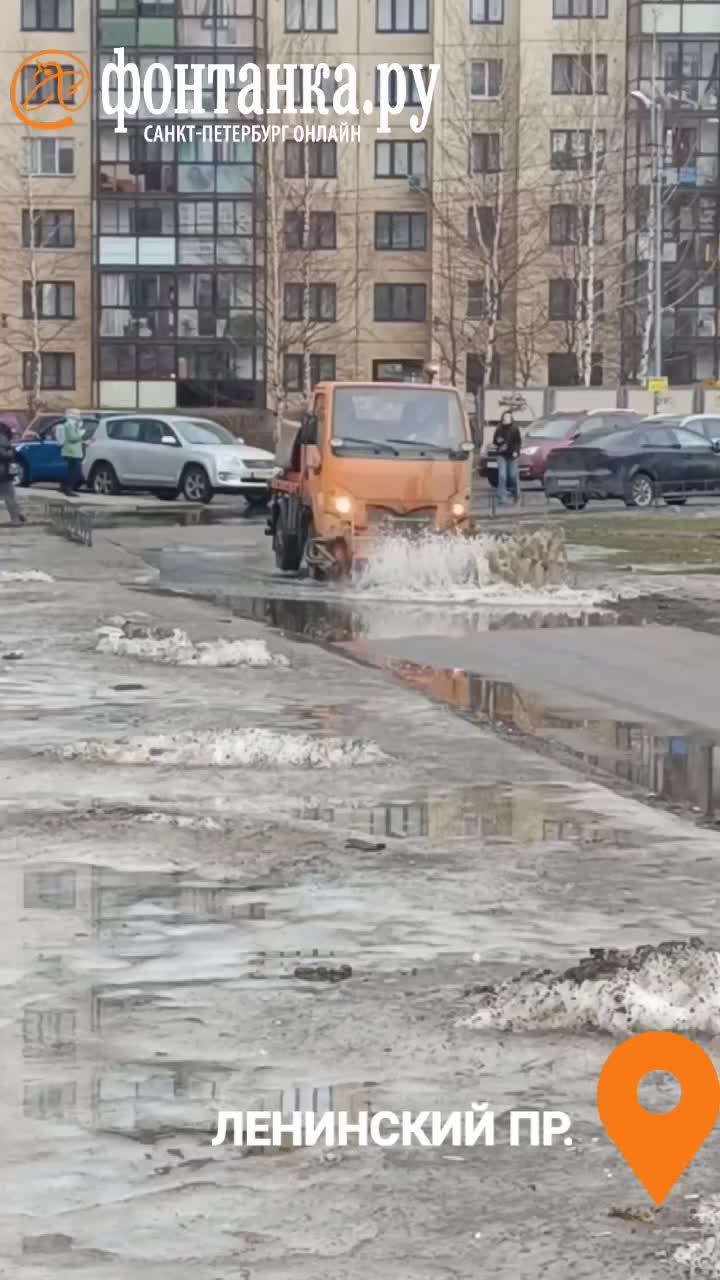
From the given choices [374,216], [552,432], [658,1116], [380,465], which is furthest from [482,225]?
[658,1116]

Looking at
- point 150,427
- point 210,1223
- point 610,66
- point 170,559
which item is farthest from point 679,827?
point 610,66

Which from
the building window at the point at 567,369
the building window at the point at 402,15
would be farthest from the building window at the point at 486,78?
the building window at the point at 567,369

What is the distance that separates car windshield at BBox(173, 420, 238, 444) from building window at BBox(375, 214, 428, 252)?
42.0 metres

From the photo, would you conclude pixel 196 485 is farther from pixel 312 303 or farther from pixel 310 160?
pixel 310 160

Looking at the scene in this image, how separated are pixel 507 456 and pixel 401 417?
17279 mm

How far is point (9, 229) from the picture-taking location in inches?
3312

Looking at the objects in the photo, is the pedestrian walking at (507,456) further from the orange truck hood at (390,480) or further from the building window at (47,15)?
the building window at (47,15)

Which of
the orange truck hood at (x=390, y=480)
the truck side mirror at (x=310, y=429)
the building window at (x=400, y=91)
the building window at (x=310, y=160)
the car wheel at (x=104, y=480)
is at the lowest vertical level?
the car wheel at (x=104, y=480)

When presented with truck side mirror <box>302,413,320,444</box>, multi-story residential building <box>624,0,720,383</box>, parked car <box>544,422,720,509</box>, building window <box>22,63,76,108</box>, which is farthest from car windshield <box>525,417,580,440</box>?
building window <box>22,63,76,108</box>

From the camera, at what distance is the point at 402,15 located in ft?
276

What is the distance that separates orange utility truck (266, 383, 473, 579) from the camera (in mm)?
22797

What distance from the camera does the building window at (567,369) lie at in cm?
7962

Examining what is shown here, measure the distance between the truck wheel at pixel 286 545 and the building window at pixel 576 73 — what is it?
57723 millimetres

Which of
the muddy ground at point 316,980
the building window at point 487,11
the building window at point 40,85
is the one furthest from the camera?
the building window at point 40,85
